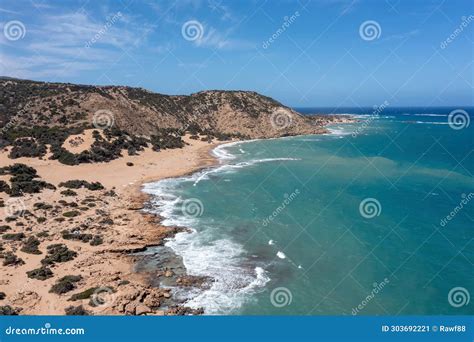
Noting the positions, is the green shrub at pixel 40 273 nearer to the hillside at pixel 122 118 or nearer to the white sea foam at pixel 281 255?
the white sea foam at pixel 281 255

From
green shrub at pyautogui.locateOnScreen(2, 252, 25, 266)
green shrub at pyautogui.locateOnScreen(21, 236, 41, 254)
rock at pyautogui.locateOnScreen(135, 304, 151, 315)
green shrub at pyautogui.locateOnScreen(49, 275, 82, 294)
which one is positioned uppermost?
green shrub at pyautogui.locateOnScreen(21, 236, 41, 254)

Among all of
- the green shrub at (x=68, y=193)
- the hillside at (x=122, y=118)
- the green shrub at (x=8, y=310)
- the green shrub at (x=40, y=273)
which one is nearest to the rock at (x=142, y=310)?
the green shrub at (x=8, y=310)

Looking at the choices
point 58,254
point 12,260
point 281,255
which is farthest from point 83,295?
point 281,255

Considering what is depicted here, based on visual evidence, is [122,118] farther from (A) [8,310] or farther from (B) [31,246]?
(A) [8,310]

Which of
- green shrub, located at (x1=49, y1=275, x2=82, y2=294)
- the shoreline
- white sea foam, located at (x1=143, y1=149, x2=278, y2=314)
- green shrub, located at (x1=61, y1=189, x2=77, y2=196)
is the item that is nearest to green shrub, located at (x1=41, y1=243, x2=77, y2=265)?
the shoreline

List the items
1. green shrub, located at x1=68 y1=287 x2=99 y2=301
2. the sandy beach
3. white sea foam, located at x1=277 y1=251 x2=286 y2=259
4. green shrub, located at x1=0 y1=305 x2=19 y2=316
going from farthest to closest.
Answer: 1. white sea foam, located at x1=277 y1=251 x2=286 y2=259
2. green shrub, located at x1=68 y1=287 x2=99 y2=301
3. the sandy beach
4. green shrub, located at x1=0 y1=305 x2=19 y2=316

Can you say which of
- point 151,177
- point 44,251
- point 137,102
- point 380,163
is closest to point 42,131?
point 151,177

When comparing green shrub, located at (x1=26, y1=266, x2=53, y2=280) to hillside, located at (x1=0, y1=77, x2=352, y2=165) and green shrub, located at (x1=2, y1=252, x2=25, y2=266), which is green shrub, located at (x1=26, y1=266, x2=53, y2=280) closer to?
green shrub, located at (x1=2, y1=252, x2=25, y2=266)

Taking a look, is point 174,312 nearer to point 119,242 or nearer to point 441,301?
point 119,242
